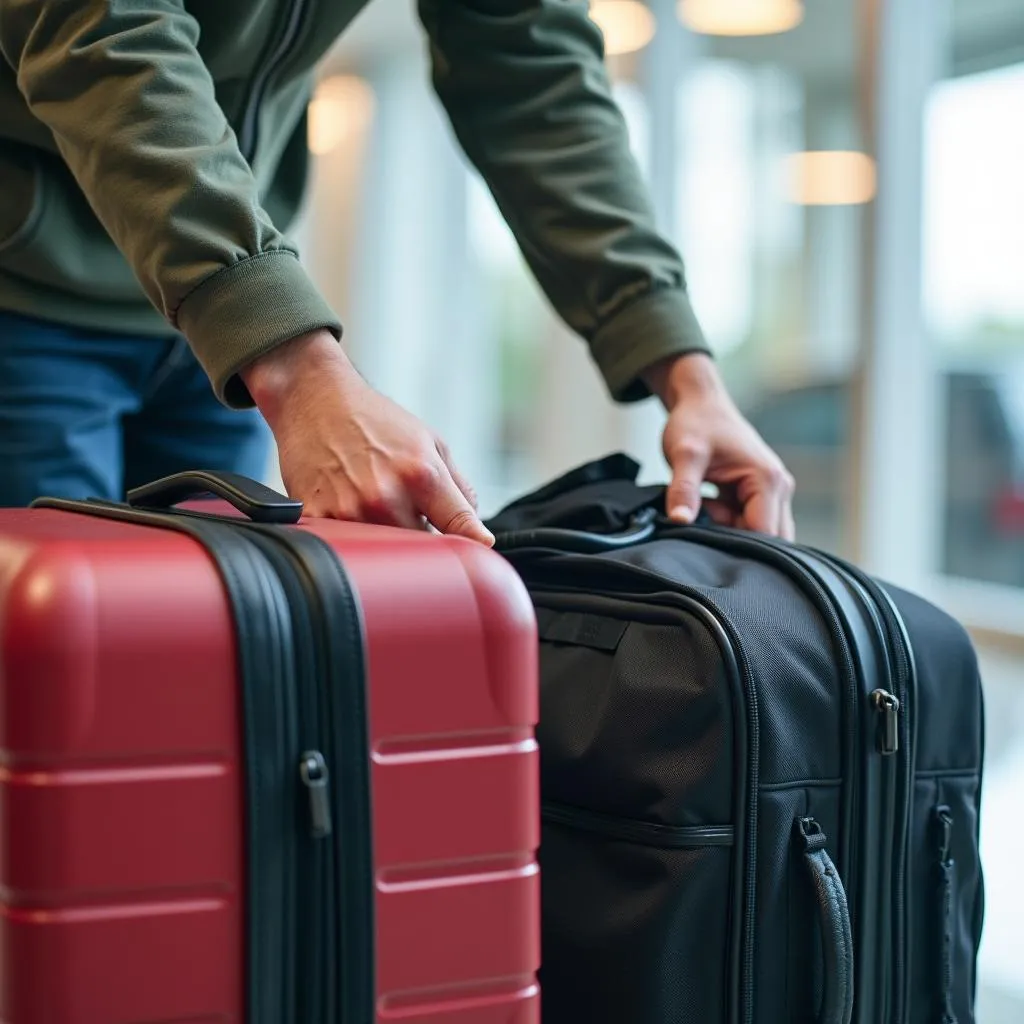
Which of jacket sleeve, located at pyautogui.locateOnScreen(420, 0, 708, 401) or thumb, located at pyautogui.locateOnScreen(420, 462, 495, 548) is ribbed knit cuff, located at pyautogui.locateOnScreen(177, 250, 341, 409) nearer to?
thumb, located at pyautogui.locateOnScreen(420, 462, 495, 548)

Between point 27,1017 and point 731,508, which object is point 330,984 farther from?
point 731,508

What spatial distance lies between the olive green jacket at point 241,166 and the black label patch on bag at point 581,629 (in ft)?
0.89

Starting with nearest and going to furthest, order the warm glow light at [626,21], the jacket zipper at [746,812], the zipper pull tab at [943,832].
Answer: the jacket zipper at [746,812] < the zipper pull tab at [943,832] < the warm glow light at [626,21]

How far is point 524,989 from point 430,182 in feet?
19.9

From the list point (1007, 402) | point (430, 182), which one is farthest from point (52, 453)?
point (430, 182)

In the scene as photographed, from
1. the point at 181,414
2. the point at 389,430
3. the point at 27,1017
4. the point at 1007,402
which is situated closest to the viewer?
the point at 27,1017

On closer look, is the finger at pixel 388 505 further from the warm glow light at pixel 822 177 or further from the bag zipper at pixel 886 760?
the warm glow light at pixel 822 177

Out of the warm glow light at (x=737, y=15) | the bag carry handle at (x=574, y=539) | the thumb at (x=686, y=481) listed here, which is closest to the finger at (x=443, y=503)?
the bag carry handle at (x=574, y=539)

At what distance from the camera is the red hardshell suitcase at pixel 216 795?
2.06ft

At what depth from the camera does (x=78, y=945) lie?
632 mm

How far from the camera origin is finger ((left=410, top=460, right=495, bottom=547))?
834 mm

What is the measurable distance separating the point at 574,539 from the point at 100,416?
15.7 inches

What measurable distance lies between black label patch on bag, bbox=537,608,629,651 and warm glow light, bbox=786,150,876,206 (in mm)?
3885

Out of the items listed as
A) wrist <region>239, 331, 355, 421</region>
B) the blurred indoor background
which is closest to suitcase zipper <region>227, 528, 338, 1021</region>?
wrist <region>239, 331, 355, 421</region>
